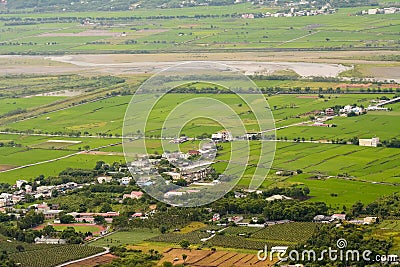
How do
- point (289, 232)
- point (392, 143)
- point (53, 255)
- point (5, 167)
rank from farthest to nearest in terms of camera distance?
point (392, 143)
point (5, 167)
point (289, 232)
point (53, 255)

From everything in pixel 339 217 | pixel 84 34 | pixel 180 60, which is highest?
pixel 84 34

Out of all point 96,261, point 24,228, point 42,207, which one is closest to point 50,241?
point 24,228

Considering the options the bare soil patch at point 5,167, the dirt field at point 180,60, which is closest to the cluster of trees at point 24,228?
the bare soil patch at point 5,167

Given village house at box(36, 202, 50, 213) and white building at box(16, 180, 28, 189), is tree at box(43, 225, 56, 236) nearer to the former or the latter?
village house at box(36, 202, 50, 213)

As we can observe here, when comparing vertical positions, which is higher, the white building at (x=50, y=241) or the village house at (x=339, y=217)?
the white building at (x=50, y=241)

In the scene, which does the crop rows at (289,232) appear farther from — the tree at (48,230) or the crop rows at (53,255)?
the tree at (48,230)

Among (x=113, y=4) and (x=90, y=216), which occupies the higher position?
(x=113, y=4)

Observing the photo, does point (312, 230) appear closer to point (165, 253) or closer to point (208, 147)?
point (165, 253)

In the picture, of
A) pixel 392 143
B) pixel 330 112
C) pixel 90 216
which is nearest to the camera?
pixel 90 216

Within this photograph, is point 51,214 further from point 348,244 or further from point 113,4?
point 113,4

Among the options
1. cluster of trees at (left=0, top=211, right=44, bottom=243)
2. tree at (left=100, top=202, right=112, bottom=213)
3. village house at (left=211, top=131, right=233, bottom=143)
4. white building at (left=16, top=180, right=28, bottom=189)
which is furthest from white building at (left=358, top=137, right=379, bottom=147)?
cluster of trees at (left=0, top=211, right=44, bottom=243)
